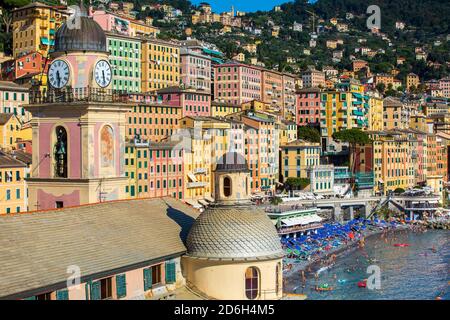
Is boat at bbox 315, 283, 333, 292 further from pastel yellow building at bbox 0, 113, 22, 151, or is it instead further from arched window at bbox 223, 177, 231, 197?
arched window at bbox 223, 177, 231, 197

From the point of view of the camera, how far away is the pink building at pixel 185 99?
121m

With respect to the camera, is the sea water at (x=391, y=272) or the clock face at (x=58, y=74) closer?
the clock face at (x=58, y=74)

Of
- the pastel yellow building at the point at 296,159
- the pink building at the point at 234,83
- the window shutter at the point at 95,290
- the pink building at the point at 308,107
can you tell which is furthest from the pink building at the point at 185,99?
the window shutter at the point at 95,290

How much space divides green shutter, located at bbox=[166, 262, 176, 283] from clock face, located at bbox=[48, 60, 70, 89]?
8.44 meters

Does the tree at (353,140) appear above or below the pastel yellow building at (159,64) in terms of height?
below

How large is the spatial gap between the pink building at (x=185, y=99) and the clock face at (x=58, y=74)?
8974cm

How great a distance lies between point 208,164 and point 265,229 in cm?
8164

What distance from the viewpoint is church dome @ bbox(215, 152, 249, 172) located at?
29711 millimetres

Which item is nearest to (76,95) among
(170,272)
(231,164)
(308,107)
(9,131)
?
(231,164)

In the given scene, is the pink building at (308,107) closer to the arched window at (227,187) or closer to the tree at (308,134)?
the tree at (308,134)

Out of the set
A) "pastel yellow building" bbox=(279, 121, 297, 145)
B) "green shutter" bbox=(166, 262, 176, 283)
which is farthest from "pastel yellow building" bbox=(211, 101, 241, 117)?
"green shutter" bbox=(166, 262, 176, 283)

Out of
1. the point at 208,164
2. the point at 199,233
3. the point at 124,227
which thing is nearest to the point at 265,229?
the point at 199,233

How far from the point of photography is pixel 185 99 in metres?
122
